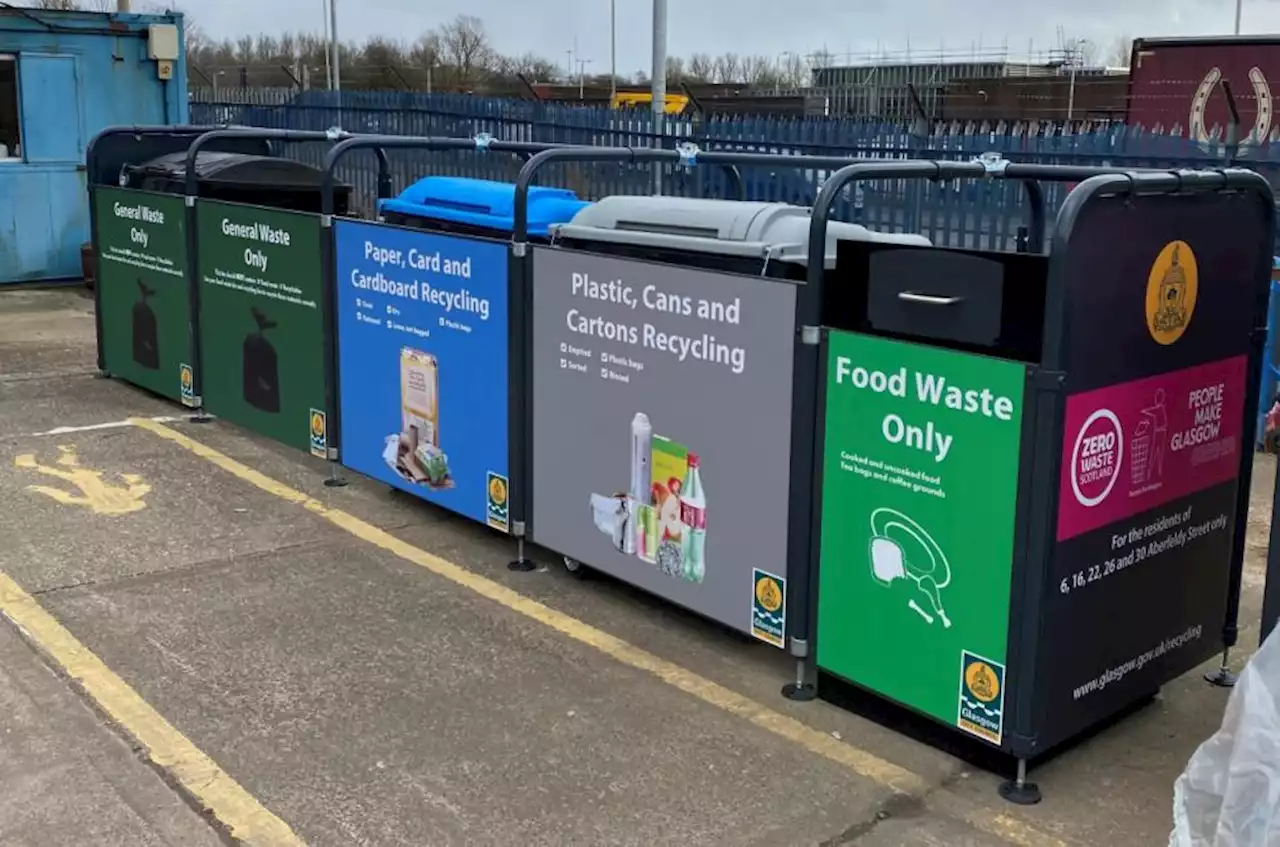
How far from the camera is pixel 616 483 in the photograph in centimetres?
496

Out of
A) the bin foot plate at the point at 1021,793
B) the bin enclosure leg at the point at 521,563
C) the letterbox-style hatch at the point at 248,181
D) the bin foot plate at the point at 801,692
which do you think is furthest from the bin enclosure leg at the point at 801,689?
the letterbox-style hatch at the point at 248,181

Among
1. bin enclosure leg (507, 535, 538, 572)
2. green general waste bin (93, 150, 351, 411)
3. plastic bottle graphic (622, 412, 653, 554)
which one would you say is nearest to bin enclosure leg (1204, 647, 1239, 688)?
plastic bottle graphic (622, 412, 653, 554)

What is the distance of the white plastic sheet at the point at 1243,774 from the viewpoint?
2.63m

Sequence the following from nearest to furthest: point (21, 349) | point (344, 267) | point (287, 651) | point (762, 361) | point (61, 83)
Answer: point (762, 361) < point (287, 651) < point (344, 267) < point (21, 349) < point (61, 83)

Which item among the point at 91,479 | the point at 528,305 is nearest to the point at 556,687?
the point at 528,305

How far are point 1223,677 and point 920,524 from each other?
1498 millimetres

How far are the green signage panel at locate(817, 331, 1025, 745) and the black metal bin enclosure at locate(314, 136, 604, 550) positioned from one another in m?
1.78

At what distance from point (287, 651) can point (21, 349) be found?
22.1 ft

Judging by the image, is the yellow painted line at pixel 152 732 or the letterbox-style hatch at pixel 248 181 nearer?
the yellow painted line at pixel 152 732

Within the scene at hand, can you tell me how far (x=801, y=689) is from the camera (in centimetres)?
439

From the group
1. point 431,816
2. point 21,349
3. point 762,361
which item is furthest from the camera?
point 21,349

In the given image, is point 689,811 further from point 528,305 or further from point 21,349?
point 21,349

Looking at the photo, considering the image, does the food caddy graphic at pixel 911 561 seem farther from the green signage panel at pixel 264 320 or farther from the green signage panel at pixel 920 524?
the green signage panel at pixel 264 320

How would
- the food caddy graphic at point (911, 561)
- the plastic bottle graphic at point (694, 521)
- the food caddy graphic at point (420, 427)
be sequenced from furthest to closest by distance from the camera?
the food caddy graphic at point (420, 427)
the plastic bottle graphic at point (694, 521)
the food caddy graphic at point (911, 561)
